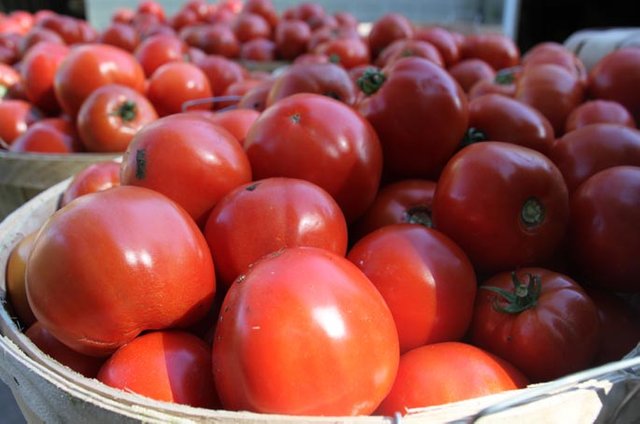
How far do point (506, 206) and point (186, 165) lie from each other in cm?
46

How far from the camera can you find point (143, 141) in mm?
877

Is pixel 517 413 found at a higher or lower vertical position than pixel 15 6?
higher

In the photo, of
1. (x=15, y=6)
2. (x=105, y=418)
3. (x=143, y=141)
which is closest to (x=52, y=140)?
(x=143, y=141)

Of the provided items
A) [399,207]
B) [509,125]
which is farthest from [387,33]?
[399,207]

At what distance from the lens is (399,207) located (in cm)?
96

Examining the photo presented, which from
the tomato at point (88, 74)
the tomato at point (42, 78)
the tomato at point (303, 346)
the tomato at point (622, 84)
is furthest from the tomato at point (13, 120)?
the tomato at point (622, 84)

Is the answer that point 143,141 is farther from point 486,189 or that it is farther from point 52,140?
point 52,140

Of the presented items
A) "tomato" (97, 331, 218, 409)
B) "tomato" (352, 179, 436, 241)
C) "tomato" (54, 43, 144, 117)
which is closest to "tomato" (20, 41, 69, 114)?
"tomato" (54, 43, 144, 117)

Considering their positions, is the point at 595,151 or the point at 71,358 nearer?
the point at 71,358

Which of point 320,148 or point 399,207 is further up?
point 320,148

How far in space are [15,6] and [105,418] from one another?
298 inches

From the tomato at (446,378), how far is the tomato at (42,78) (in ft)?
5.86

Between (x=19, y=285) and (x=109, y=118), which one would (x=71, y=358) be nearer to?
(x=19, y=285)

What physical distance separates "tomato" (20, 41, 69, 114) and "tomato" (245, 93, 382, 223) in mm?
1379
